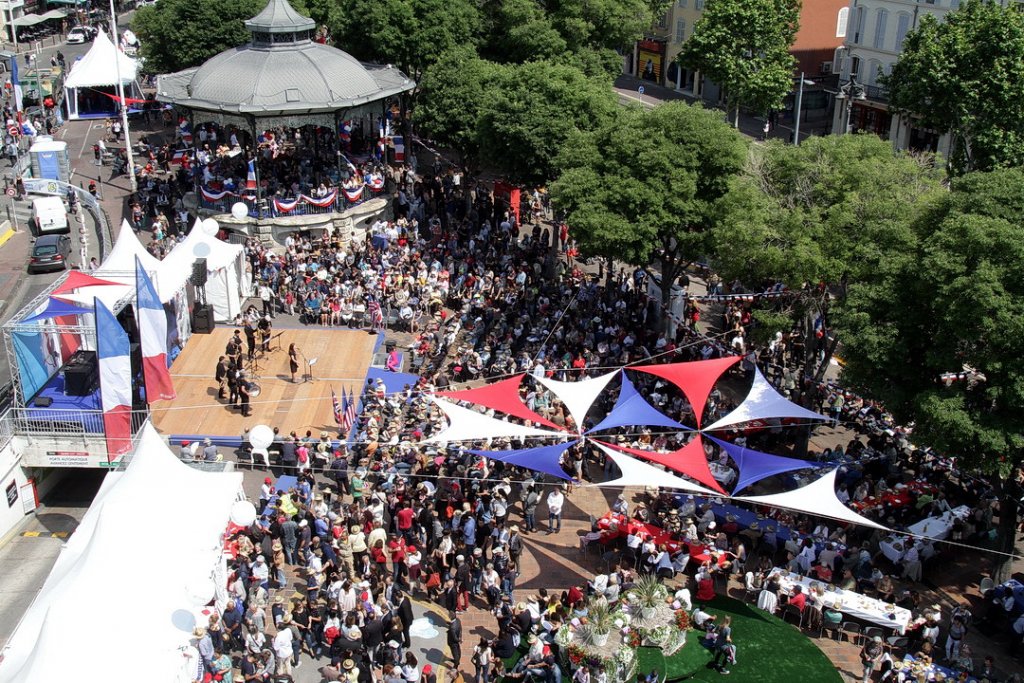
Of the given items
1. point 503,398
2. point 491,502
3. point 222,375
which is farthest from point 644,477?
point 222,375

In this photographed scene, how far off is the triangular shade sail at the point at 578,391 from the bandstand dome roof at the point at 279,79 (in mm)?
18193

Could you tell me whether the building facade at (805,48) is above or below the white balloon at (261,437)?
above

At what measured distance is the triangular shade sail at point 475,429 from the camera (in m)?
24.9

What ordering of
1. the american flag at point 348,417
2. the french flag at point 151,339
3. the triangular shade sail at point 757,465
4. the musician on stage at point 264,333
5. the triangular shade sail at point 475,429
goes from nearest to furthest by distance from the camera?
the triangular shade sail at point 757,465
the triangular shade sail at point 475,429
the french flag at point 151,339
the american flag at point 348,417
the musician on stage at point 264,333

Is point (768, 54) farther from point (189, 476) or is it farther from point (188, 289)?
point (189, 476)

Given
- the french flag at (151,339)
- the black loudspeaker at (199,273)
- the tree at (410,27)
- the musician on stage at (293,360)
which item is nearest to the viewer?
the french flag at (151,339)

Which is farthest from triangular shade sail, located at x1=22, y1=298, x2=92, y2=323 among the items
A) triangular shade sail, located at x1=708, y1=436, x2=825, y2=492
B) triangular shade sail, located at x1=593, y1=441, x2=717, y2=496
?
triangular shade sail, located at x1=708, y1=436, x2=825, y2=492

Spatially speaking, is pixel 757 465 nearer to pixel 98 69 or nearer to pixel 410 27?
pixel 410 27

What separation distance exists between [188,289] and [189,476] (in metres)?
13.2

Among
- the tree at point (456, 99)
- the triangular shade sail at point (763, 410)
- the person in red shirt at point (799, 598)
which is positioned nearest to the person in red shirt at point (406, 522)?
the triangular shade sail at point (763, 410)

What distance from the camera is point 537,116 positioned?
128ft

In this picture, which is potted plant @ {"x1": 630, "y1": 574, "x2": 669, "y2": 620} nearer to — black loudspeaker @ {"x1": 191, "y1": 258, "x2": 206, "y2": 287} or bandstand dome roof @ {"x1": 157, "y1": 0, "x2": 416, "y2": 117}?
black loudspeaker @ {"x1": 191, "y1": 258, "x2": 206, "y2": 287}

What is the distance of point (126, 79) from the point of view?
56.7 meters

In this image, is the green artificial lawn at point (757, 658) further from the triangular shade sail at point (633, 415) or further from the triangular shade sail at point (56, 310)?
the triangular shade sail at point (56, 310)
